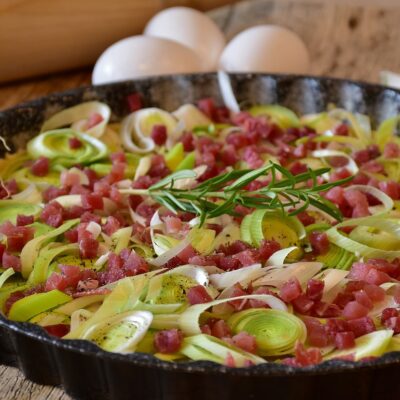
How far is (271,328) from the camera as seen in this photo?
5.77 feet

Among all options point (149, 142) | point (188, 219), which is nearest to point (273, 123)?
point (149, 142)

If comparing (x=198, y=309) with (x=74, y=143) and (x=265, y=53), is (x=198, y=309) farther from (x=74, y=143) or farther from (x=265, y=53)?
(x=265, y=53)

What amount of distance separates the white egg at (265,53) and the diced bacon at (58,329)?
5.54 ft

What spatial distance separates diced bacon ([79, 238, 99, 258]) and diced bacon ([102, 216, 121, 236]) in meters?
0.11

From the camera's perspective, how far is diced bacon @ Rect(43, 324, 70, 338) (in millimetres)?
1811

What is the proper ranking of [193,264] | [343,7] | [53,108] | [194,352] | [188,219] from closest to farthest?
1. [194,352]
2. [193,264]
3. [188,219]
4. [53,108]
5. [343,7]

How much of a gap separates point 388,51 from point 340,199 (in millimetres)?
1887

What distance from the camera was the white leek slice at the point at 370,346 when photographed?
1668 mm

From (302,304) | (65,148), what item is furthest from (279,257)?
(65,148)

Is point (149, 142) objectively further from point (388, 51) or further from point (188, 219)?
point (388, 51)

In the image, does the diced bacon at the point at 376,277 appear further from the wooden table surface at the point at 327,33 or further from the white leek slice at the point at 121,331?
the wooden table surface at the point at 327,33

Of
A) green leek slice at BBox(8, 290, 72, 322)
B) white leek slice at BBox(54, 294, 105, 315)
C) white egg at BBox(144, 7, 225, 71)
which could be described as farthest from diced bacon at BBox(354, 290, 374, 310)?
white egg at BBox(144, 7, 225, 71)

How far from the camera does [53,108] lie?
279 cm

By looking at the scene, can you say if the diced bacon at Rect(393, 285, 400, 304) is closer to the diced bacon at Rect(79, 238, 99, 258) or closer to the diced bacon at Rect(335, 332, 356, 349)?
the diced bacon at Rect(335, 332, 356, 349)
